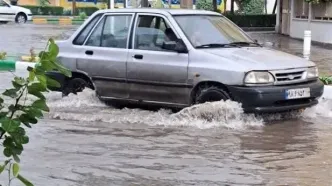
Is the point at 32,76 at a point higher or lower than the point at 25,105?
higher

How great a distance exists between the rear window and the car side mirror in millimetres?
1524

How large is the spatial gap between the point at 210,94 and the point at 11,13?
33368 millimetres

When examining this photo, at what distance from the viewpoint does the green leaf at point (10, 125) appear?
2.73 metres

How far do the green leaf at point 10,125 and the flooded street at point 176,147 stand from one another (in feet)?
7.10

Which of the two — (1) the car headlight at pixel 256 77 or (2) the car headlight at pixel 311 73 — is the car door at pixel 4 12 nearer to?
(2) the car headlight at pixel 311 73

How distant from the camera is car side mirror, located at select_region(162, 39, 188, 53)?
8790 millimetres

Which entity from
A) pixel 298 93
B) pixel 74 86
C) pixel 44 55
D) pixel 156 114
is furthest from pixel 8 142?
pixel 74 86

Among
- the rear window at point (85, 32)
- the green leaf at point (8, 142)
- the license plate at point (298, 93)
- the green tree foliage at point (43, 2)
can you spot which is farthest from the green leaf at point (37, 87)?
the green tree foliage at point (43, 2)

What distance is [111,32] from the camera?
975cm

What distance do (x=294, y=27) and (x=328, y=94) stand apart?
18.3 metres

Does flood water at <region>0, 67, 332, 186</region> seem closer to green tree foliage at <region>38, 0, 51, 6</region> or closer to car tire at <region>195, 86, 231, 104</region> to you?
car tire at <region>195, 86, 231, 104</region>

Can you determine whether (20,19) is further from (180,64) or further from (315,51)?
(180,64)

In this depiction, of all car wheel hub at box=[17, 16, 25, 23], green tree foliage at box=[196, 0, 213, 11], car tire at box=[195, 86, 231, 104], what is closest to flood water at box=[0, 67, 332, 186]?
car tire at box=[195, 86, 231, 104]

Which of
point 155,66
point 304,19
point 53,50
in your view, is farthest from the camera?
point 304,19
